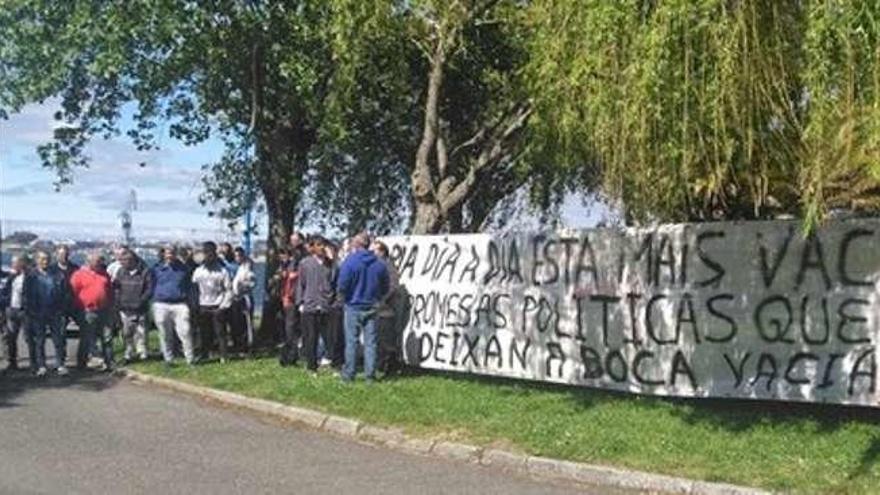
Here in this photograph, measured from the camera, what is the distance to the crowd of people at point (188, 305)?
15.4m

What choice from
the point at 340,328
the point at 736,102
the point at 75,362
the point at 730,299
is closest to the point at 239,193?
the point at 75,362

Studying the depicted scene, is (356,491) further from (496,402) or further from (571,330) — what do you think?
(571,330)

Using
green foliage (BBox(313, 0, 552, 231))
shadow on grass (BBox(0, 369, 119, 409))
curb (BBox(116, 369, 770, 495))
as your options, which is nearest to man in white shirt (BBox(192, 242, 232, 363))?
shadow on grass (BBox(0, 369, 119, 409))

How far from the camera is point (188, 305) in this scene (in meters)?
17.2

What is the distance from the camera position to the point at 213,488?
9.09 metres

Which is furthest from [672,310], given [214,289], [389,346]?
[214,289]

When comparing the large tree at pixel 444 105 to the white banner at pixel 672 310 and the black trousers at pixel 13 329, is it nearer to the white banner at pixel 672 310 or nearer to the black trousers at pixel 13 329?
the white banner at pixel 672 310

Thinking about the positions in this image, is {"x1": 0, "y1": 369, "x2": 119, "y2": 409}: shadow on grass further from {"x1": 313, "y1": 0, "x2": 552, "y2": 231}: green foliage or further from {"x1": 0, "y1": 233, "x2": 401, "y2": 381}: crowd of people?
{"x1": 313, "y1": 0, "x2": 552, "y2": 231}: green foliage

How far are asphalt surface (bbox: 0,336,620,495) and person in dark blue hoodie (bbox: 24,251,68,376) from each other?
113 inches

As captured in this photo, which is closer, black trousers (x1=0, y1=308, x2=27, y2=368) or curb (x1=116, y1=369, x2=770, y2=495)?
curb (x1=116, y1=369, x2=770, y2=495)

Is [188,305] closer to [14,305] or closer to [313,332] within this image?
[14,305]

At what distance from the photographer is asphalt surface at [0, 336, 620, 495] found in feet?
30.3

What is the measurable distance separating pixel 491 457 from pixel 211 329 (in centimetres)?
885

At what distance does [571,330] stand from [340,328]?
3.85m
